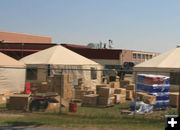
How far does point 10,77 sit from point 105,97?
8573 millimetres

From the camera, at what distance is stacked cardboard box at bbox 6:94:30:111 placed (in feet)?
45.0

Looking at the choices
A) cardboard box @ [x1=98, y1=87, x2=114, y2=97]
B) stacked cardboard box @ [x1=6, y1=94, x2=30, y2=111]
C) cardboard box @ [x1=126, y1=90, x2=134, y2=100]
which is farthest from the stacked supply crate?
stacked cardboard box @ [x1=6, y1=94, x2=30, y2=111]

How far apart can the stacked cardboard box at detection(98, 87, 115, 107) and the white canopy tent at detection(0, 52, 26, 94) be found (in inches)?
288

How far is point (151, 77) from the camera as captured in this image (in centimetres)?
1548

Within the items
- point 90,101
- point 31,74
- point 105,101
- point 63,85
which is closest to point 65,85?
point 63,85

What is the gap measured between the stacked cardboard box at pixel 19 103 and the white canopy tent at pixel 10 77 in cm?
644

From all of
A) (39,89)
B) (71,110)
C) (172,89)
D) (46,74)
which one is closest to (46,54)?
(46,74)

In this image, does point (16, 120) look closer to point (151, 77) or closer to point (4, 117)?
point (4, 117)

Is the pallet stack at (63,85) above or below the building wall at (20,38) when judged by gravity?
below

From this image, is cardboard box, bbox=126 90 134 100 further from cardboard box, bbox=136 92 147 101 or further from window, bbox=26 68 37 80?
window, bbox=26 68 37 80

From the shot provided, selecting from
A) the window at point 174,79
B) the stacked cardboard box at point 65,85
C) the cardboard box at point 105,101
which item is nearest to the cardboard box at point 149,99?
the cardboard box at point 105,101

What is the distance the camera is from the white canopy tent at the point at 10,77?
66.9ft

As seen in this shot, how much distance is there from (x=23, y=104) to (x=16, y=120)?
2647mm

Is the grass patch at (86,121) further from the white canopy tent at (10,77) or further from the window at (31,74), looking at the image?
the window at (31,74)
